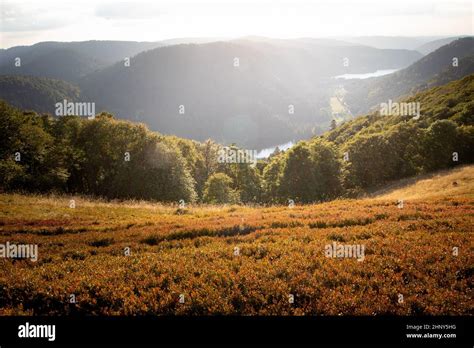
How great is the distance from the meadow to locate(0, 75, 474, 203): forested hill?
1184 inches

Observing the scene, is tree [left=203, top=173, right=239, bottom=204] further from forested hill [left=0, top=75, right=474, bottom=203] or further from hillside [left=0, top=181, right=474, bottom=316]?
hillside [left=0, top=181, right=474, bottom=316]

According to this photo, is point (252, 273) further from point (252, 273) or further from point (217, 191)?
point (217, 191)

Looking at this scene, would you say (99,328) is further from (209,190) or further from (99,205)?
(209,190)

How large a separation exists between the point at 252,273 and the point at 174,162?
4300cm

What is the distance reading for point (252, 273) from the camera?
33.0ft

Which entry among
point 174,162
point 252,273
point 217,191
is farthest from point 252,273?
point 217,191

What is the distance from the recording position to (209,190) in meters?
61.2

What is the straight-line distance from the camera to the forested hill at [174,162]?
4503cm

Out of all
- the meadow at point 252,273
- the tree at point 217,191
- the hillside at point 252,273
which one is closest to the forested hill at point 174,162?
the tree at point 217,191

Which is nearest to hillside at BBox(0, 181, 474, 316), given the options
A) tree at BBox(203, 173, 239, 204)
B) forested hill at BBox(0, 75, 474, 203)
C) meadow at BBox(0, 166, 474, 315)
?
meadow at BBox(0, 166, 474, 315)

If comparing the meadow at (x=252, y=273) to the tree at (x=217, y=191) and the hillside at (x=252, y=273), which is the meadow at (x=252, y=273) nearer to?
the hillside at (x=252, y=273)

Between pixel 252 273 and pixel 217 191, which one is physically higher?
pixel 252 273

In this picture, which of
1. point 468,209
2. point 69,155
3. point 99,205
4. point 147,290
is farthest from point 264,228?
point 69,155

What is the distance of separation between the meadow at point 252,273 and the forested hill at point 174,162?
98.7ft
